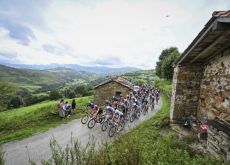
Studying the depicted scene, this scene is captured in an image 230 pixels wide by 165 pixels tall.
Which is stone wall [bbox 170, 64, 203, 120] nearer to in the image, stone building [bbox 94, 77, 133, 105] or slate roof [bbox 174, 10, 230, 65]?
slate roof [bbox 174, 10, 230, 65]

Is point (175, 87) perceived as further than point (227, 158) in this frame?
Yes

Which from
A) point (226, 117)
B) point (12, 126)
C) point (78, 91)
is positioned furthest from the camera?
point (78, 91)

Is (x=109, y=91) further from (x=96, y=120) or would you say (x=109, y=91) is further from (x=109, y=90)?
(x=96, y=120)

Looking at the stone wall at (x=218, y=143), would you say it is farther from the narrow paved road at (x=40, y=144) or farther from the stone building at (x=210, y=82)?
the narrow paved road at (x=40, y=144)

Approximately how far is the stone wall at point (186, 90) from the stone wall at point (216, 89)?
0.39 m

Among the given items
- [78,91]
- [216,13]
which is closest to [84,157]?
[216,13]

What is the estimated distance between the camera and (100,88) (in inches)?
1187

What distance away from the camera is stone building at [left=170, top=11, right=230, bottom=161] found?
5477 millimetres

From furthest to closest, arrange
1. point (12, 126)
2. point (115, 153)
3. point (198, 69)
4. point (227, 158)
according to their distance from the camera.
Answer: point (12, 126), point (198, 69), point (227, 158), point (115, 153)

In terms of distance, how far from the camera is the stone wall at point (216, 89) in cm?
811

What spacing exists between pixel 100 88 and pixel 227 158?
25.7m

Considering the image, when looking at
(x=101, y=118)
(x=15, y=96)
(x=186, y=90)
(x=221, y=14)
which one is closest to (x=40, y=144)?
(x=101, y=118)

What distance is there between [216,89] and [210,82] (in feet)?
3.12

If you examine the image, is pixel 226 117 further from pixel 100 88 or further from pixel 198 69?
pixel 100 88
